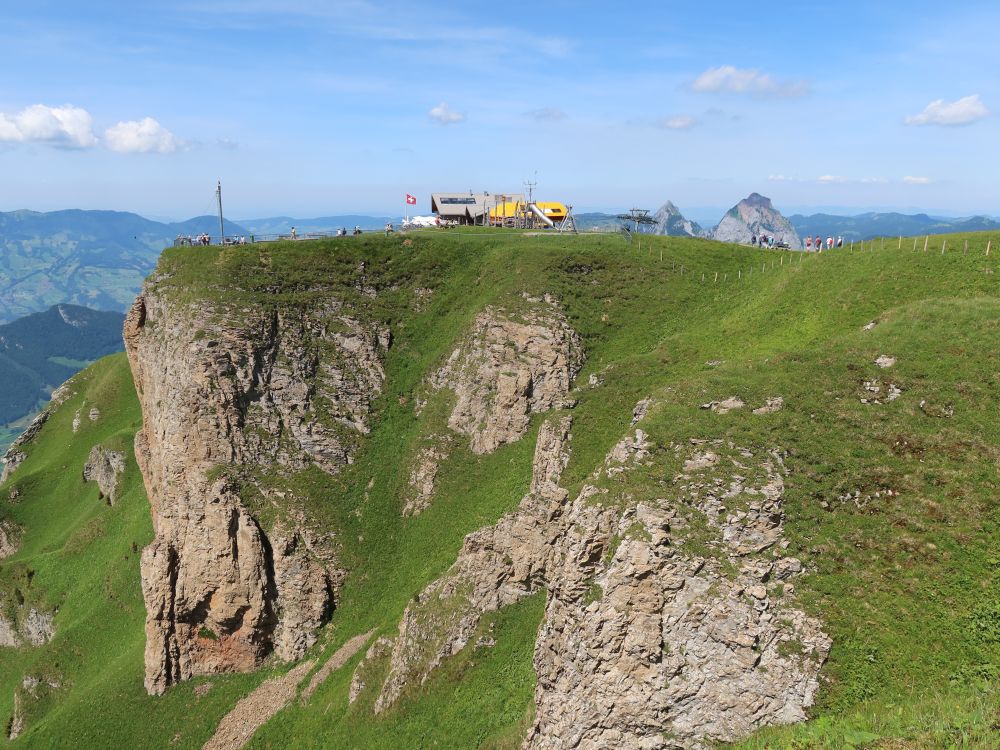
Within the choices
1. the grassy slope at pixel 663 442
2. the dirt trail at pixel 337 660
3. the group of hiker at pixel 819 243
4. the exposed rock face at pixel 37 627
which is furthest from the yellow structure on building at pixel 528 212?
the exposed rock face at pixel 37 627

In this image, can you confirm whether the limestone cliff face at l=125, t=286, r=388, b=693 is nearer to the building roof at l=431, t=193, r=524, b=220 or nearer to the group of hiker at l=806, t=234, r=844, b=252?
the building roof at l=431, t=193, r=524, b=220

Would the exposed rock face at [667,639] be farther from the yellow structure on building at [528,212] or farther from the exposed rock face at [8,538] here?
the exposed rock face at [8,538]

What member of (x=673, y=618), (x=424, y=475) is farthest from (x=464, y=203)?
(x=673, y=618)

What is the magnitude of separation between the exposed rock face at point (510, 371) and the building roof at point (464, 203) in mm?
38435

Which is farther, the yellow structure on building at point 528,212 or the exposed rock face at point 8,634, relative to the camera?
the yellow structure on building at point 528,212

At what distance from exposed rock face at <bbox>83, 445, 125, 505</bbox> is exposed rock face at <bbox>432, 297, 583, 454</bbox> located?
54715 millimetres

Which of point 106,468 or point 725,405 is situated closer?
point 725,405

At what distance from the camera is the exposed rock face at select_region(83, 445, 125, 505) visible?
81.9 metres

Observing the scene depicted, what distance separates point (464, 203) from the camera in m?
93.1

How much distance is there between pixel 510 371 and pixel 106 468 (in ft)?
216

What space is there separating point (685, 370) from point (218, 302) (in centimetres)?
4349

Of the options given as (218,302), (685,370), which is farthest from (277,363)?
(685,370)

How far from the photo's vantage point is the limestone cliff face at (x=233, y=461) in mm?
52344

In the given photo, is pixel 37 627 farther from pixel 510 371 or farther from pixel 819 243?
pixel 819 243
